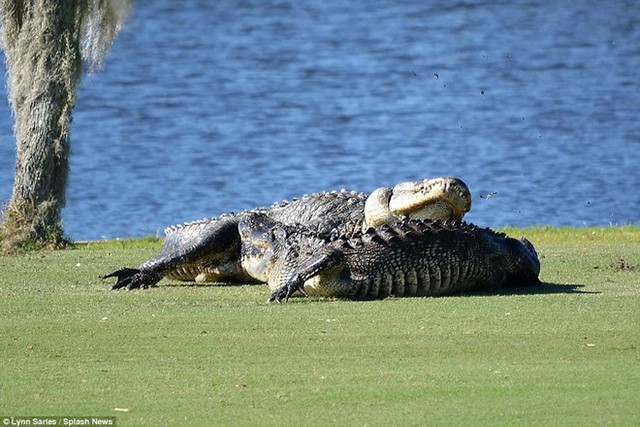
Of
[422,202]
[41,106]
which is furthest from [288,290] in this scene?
[41,106]

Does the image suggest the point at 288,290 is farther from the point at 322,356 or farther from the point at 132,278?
the point at 322,356

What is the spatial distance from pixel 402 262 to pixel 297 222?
197 centimetres

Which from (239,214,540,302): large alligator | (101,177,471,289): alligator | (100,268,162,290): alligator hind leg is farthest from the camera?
(100,268,162,290): alligator hind leg

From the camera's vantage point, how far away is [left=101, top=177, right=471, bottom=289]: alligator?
11.7 meters

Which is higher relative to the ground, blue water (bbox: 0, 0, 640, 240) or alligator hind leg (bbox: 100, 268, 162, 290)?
alligator hind leg (bbox: 100, 268, 162, 290)

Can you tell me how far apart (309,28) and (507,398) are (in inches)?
2041

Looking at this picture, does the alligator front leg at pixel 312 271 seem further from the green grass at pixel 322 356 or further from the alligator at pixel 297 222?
the alligator at pixel 297 222

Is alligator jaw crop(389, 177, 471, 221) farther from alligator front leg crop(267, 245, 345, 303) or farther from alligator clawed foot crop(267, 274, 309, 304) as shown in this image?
alligator clawed foot crop(267, 274, 309, 304)

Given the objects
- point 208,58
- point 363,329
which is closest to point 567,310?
point 363,329

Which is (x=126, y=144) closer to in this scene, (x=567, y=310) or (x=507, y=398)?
(x=567, y=310)

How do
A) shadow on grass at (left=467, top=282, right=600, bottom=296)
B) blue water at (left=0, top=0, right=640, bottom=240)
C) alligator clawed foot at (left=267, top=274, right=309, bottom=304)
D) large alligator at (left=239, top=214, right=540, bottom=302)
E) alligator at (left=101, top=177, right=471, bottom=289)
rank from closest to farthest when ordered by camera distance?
alligator clawed foot at (left=267, top=274, right=309, bottom=304)
large alligator at (left=239, top=214, right=540, bottom=302)
shadow on grass at (left=467, top=282, right=600, bottom=296)
alligator at (left=101, top=177, right=471, bottom=289)
blue water at (left=0, top=0, right=640, bottom=240)

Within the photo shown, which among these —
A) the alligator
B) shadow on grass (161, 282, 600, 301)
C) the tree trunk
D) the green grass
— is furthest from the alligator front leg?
the tree trunk

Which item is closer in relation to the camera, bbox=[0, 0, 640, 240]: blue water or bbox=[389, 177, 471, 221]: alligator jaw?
bbox=[389, 177, 471, 221]: alligator jaw

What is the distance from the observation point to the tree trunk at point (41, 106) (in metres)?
14.6
